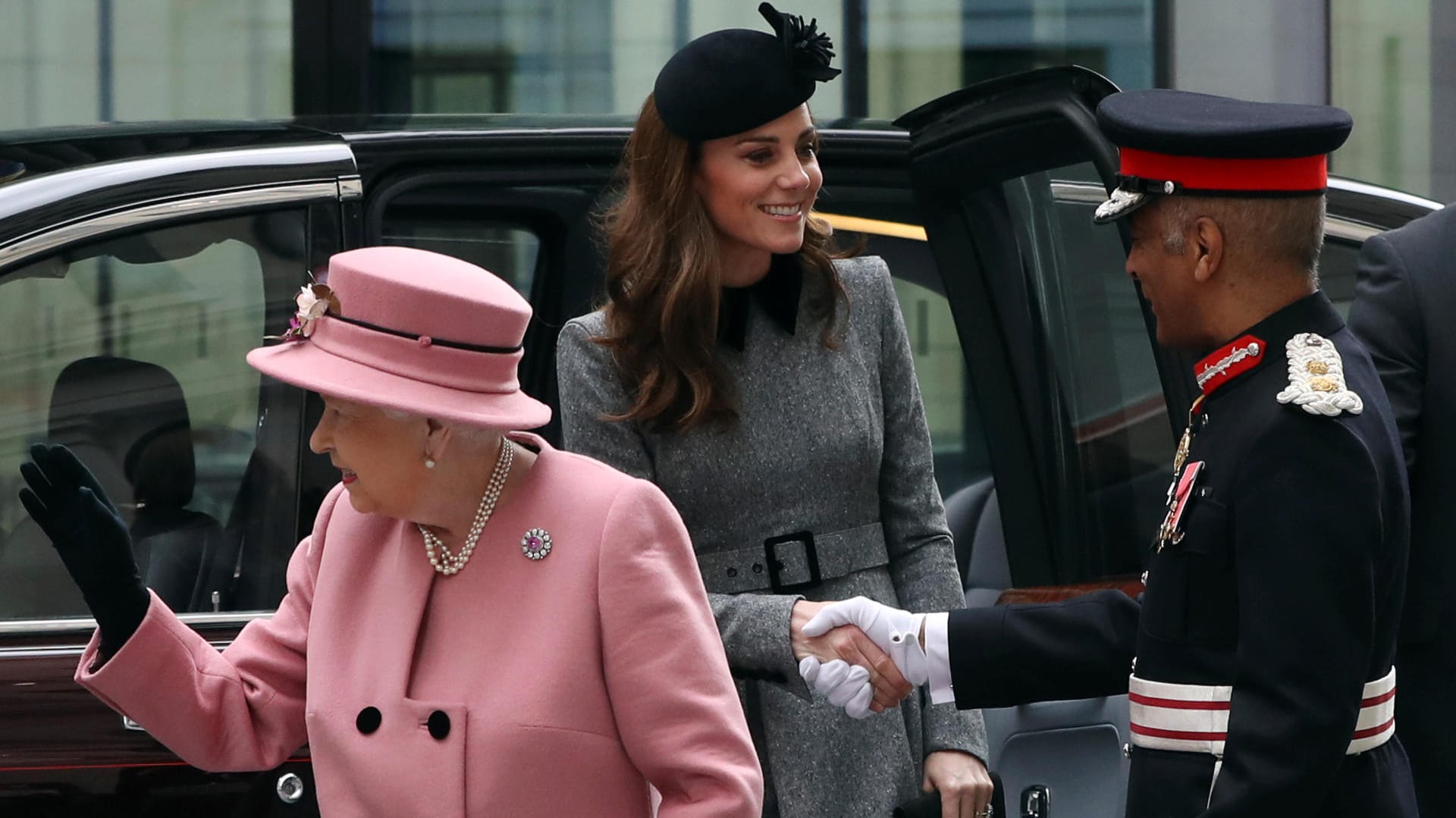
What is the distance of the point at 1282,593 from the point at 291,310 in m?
1.78

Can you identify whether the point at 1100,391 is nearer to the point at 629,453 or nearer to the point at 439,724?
the point at 629,453

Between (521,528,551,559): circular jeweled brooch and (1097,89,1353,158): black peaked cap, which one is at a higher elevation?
(1097,89,1353,158): black peaked cap

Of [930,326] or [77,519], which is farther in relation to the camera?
[930,326]

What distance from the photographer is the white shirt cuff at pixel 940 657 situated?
8.21 ft

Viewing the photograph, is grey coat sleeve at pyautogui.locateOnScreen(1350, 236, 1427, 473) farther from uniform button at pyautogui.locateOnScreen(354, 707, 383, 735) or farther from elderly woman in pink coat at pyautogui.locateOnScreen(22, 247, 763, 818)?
uniform button at pyautogui.locateOnScreen(354, 707, 383, 735)

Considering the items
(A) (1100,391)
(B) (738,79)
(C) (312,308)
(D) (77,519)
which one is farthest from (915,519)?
(D) (77,519)

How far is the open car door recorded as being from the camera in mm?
3273

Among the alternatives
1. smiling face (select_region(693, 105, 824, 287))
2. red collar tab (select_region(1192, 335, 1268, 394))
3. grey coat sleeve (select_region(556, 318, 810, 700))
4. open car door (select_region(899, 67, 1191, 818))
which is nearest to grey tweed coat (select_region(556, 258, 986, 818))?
grey coat sleeve (select_region(556, 318, 810, 700))

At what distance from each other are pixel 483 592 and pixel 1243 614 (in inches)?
31.6

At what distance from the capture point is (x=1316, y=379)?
2.03 meters

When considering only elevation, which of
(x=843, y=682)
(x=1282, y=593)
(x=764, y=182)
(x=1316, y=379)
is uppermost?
(x=764, y=182)

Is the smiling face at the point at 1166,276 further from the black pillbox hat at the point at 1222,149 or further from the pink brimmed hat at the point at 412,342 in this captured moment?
the pink brimmed hat at the point at 412,342

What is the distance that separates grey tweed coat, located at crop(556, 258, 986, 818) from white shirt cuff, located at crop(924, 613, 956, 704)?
0.64 feet

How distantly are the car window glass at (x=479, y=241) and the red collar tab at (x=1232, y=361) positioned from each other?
1547mm
